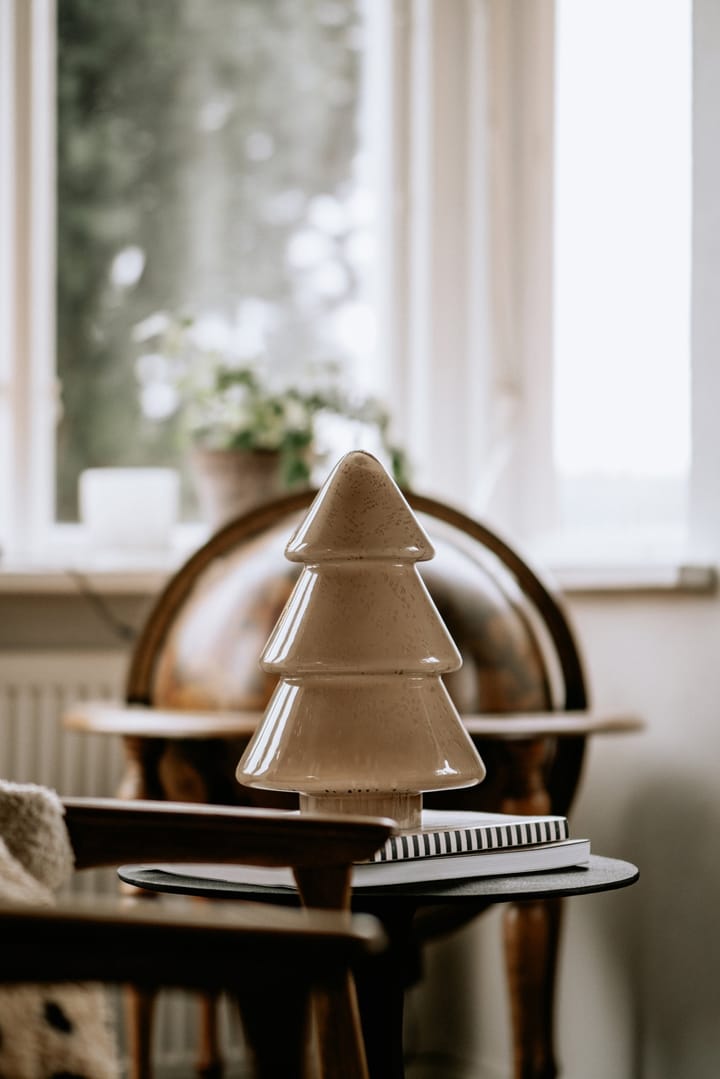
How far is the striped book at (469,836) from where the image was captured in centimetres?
108

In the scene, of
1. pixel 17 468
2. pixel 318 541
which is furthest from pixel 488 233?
pixel 318 541

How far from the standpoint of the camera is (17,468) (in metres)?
2.76

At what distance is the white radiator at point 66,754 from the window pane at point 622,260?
3.07 feet

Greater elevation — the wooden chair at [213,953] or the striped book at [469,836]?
the wooden chair at [213,953]

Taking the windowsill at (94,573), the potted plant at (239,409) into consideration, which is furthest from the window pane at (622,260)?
the windowsill at (94,573)

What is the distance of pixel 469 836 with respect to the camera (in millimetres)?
1107

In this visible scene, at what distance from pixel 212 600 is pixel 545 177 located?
1.20 meters

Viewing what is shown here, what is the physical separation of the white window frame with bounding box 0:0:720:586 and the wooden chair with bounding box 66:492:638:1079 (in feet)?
2.35

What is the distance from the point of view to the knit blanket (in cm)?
83

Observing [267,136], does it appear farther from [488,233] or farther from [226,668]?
[226,668]

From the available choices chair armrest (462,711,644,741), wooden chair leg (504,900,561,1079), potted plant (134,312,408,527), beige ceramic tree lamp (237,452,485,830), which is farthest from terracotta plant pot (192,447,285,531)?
beige ceramic tree lamp (237,452,485,830)

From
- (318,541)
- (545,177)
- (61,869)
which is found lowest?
(61,869)

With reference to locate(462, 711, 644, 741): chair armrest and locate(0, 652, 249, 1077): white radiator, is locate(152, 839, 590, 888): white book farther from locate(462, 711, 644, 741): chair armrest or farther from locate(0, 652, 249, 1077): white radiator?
locate(0, 652, 249, 1077): white radiator

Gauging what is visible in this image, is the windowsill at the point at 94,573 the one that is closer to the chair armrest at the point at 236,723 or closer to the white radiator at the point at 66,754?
the white radiator at the point at 66,754
